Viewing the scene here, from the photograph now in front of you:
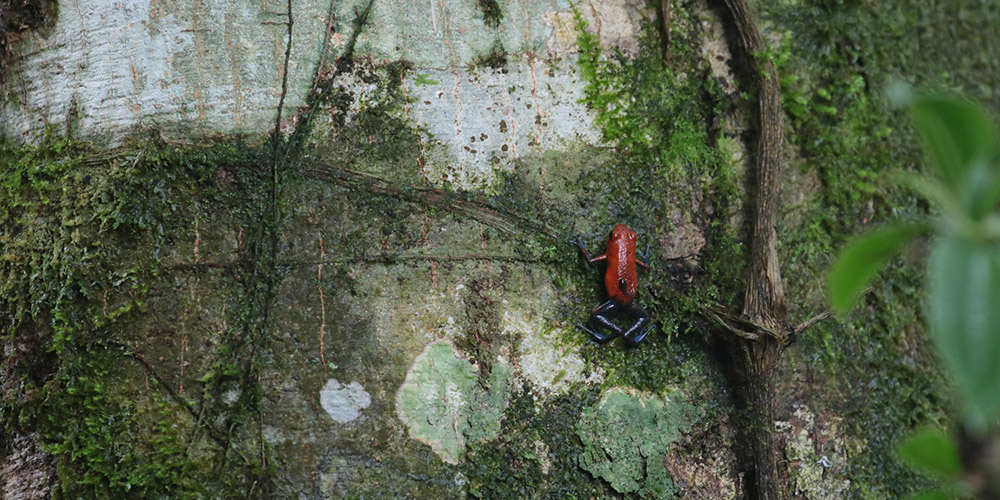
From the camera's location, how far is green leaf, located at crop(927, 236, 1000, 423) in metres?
0.60

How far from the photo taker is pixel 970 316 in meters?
0.62

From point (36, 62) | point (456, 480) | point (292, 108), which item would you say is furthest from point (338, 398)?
point (36, 62)

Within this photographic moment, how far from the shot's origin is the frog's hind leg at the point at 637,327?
99.0 inches

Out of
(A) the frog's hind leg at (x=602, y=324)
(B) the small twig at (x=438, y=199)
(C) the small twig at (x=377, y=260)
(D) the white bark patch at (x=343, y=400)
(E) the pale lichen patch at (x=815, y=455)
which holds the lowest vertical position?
(E) the pale lichen patch at (x=815, y=455)

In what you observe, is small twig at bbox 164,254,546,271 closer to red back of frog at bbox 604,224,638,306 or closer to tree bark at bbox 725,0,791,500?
red back of frog at bbox 604,224,638,306

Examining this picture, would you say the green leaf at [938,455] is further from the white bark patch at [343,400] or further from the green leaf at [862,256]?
the white bark patch at [343,400]

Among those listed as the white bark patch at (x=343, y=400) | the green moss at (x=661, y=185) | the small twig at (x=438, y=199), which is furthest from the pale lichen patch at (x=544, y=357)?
the white bark patch at (x=343, y=400)

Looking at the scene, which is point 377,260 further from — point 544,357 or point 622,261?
point 622,261

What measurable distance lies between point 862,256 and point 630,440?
1861 mm

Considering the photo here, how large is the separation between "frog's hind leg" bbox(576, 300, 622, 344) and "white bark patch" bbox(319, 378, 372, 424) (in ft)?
2.65

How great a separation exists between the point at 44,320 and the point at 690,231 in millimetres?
2367

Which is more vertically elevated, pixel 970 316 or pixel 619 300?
pixel 970 316

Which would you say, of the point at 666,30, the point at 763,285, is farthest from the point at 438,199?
the point at 763,285

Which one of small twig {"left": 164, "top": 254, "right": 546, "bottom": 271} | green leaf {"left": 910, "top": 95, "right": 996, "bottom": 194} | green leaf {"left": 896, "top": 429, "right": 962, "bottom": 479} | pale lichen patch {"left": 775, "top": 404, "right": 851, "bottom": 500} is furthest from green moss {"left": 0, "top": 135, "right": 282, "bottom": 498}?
green leaf {"left": 910, "top": 95, "right": 996, "bottom": 194}
